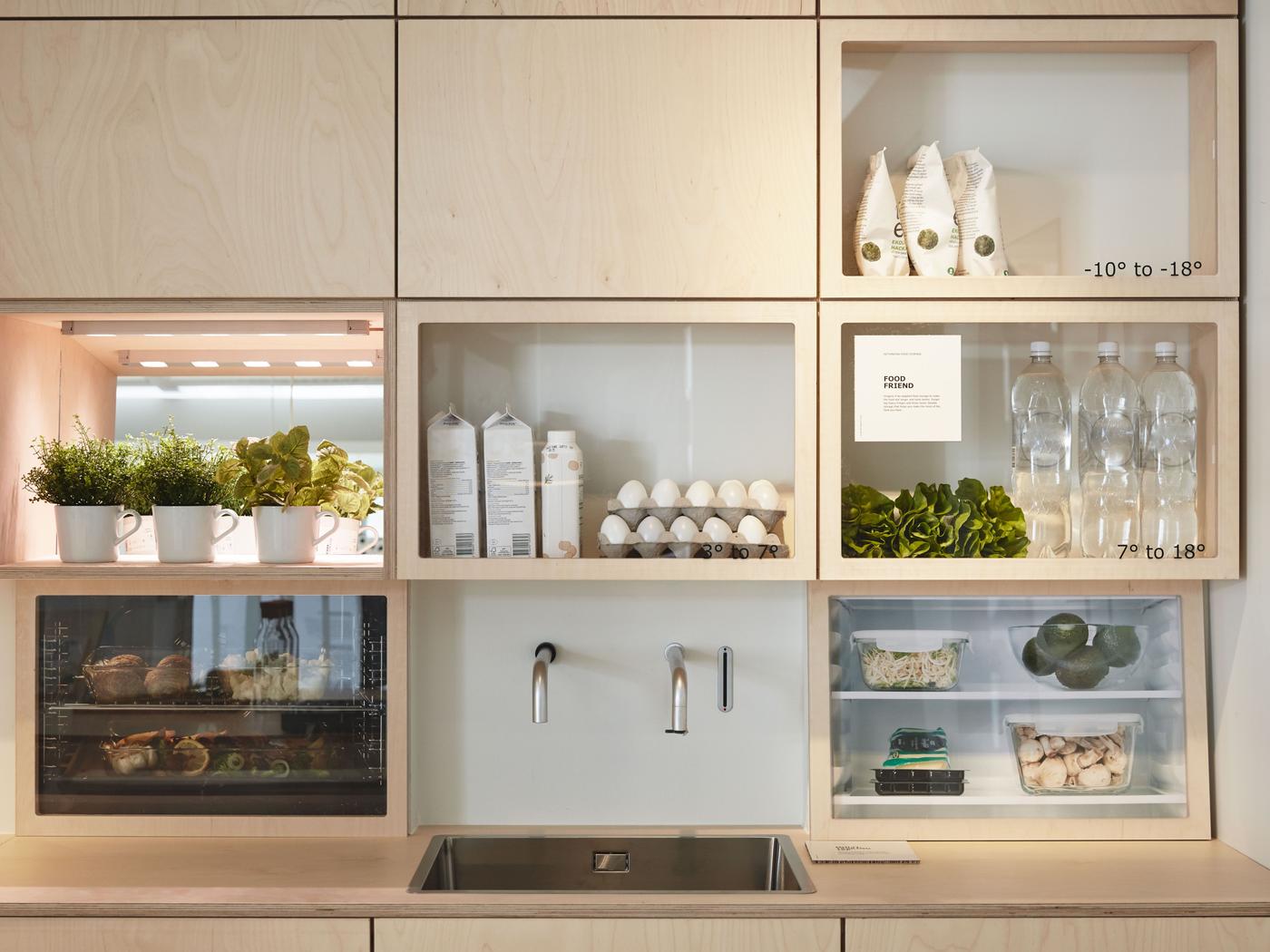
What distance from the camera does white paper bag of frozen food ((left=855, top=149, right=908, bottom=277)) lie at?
1753mm

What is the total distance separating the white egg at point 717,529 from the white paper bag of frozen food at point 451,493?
0.41m

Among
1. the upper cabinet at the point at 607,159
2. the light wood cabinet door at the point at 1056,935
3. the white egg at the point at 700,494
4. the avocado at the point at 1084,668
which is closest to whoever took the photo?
the light wood cabinet door at the point at 1056,935

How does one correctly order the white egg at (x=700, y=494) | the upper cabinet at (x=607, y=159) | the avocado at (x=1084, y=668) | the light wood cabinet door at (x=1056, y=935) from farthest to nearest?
1. the avocado at (x=1084, y=668)
2. the white egg at (x=700, y=494)
3. the upper cabinet at (x=607, y=159)
4. the light wood cabinet door at (x=1056, y=935)

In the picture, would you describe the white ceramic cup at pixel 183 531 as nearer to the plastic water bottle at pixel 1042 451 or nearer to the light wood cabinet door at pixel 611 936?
the light wood cabinet door at pixel 611 936

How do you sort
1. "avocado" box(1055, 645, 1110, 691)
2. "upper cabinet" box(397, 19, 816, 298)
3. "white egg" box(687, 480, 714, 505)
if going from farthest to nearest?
"avocado" box(1055, 645, 1110, 691) < "white egg" box(687, 480, 714, 505) < "upper cabinet" box(397, 19, 816, 298)

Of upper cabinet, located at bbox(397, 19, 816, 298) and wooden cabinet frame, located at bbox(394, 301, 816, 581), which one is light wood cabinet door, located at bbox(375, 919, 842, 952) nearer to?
wooden cabinet frame, located at bbox(394, 301, 816, 581)

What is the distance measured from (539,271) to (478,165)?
0.21 metres

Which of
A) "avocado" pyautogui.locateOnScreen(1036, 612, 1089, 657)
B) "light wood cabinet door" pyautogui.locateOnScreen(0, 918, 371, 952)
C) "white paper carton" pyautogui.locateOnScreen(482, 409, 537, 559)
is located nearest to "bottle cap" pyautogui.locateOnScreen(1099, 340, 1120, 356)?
"avocado" pyautogui.locateOnScreen(1036, 612, 1089, 657)

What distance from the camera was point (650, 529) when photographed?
1.75 meters

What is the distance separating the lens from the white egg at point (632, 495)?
178cm

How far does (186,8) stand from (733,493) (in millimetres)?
1263

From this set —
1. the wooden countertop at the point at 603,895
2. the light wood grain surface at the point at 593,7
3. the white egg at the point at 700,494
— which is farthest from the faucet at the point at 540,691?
the light wood grain surface at the point at 593,7

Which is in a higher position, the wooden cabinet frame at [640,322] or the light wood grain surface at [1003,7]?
the light wood grain surface at [1003,7]

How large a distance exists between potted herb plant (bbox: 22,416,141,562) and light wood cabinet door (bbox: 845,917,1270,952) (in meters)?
1.44
